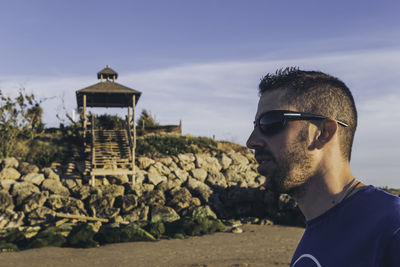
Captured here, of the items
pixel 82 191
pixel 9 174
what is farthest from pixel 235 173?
pixel 9 174

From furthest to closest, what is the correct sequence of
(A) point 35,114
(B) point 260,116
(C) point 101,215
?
1. (A) point 35,114
2. (C) point 101,215
3. (B) point 260,116

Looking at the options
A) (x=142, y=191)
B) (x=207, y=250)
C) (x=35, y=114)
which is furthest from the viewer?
(x=35, y=114)

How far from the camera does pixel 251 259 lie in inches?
474

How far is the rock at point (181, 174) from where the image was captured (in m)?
25.1

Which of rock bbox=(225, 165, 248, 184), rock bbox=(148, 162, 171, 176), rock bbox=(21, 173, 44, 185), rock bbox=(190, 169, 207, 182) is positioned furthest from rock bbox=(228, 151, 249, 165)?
rock bbox=(21, 173, 44, 185)

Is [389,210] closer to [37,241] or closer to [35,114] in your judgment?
[37,241]

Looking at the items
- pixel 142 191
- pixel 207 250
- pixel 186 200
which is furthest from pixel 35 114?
pixel 207 250

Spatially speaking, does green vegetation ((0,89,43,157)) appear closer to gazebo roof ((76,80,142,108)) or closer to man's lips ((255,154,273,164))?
gazebo roof ((76,80,142,108))

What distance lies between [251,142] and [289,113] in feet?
0.99

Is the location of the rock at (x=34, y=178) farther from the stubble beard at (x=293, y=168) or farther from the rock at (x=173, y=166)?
the stubble beard at (x=293, y=168)

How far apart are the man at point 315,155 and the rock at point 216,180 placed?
863 inches

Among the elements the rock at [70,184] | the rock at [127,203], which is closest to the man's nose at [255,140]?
the rock at [127,203]

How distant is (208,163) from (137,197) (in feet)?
28.4

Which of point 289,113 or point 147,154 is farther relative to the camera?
point 147,154
